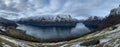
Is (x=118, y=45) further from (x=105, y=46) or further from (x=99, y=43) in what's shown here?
(x=99, y=43)

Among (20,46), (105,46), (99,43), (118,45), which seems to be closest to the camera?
(118,45)

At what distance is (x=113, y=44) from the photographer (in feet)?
258

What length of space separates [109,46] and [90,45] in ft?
35.7

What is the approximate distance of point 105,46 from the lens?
79500 millimetres

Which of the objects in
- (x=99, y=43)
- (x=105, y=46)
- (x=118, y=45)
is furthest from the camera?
(x=99, y=43)

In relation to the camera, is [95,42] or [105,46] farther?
[95,42]

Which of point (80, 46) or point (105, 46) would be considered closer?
point (105, 46)

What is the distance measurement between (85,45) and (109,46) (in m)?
14.4

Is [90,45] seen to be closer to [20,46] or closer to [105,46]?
[105,46]

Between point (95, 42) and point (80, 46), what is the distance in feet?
Answer: 18.8

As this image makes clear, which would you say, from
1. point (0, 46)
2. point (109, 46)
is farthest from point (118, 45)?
point (0, 46)

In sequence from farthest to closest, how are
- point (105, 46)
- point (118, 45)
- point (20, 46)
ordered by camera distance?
point (20, 46) < point (105, 46) < point (118, 45)

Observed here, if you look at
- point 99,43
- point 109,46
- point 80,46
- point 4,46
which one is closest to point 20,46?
point 4,46

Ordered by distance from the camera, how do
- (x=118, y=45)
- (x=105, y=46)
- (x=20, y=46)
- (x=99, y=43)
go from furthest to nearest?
(x=20, y=46) → (x=99, y=43) → (x=105, y=46) → (x=118, y=45)
